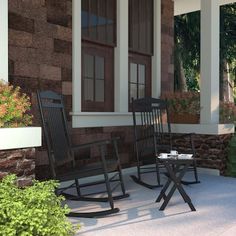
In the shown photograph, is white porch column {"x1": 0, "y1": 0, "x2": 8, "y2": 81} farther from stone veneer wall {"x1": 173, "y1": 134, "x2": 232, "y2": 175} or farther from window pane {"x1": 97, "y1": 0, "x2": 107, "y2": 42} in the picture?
stone veneer wall {"x1": 173, "y1": 134, "x2": 232, "y2": 175}

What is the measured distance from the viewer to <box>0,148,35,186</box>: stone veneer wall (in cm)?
278

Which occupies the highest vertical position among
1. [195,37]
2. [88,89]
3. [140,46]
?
[195,37]

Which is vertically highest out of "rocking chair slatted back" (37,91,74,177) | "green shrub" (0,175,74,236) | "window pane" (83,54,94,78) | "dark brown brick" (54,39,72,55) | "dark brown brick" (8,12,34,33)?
"dark brown brick" (8,12,34,33)

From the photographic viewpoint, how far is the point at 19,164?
114 inches

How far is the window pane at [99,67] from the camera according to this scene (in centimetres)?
541

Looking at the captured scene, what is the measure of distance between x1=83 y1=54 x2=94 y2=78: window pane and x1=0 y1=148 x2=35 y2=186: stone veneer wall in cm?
236

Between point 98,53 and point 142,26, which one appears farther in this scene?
point 142,26

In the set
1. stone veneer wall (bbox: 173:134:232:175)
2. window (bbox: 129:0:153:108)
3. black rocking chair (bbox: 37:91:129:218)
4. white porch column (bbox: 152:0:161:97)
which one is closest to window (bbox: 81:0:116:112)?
window (bbox: 129:0:153:108)

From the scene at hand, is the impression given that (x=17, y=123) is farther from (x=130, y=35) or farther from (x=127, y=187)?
(x=130, y=35)

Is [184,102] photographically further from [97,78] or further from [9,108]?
[9,108]

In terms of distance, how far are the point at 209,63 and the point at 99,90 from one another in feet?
5.62

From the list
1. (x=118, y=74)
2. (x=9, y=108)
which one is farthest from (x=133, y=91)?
(x=9, y=108)

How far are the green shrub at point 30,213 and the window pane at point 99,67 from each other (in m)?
3.06

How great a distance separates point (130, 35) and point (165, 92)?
1.13m
